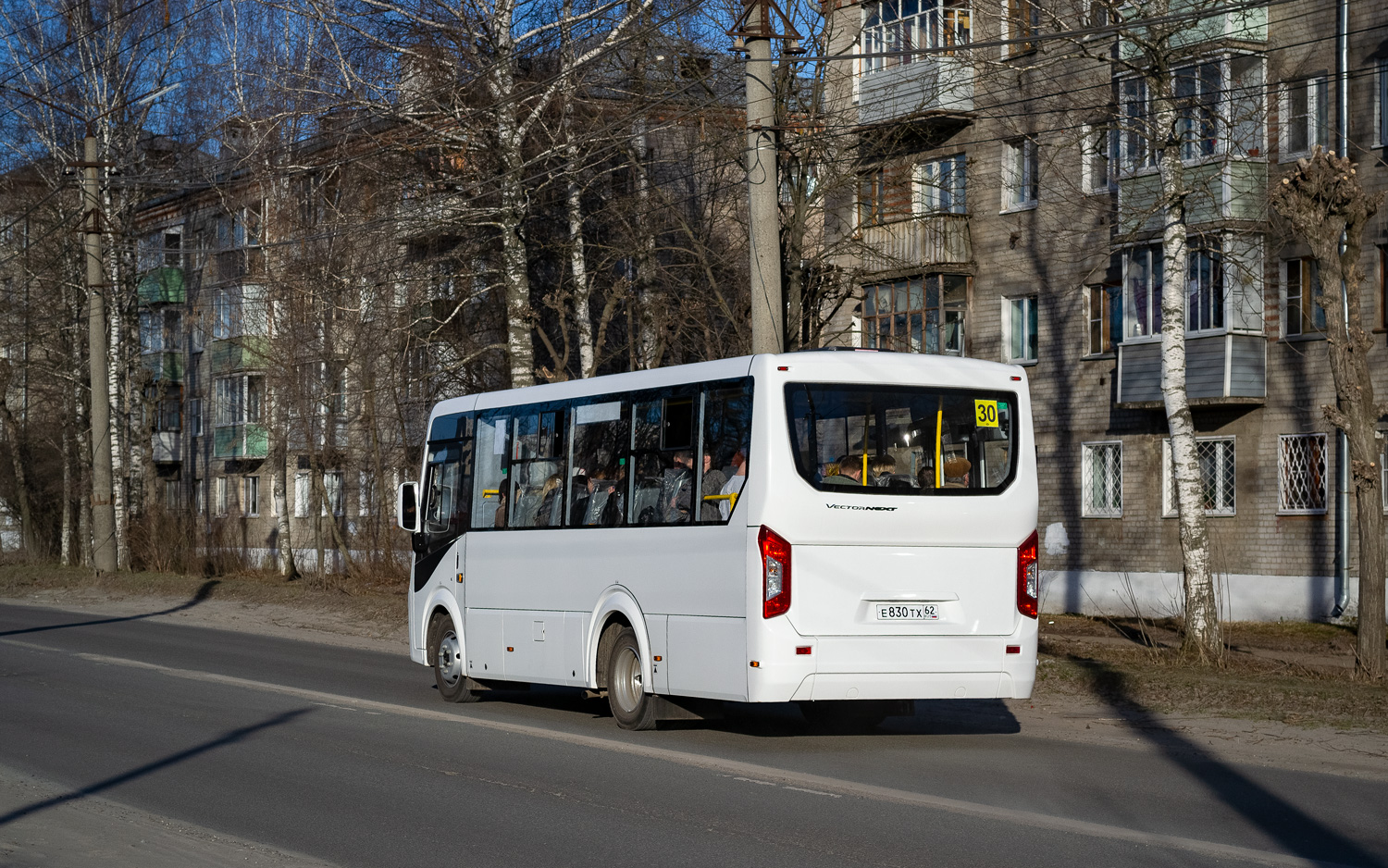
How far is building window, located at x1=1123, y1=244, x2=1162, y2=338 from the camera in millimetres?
28906

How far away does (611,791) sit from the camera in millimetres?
9641

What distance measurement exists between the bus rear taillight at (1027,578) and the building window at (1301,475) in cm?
1637

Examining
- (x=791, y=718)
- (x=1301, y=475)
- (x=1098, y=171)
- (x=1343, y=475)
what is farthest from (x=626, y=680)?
(x=1098, y=171)

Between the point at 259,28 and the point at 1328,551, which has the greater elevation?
the point at 259,28

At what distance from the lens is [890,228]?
32.7 meters

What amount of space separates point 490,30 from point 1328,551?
16687 mm

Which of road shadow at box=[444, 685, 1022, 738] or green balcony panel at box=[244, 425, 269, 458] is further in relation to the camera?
green balcony panel at box=[244, 425, 269, 458]

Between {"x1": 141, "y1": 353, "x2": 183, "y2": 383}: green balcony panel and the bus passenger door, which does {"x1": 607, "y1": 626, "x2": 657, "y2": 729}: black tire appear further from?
{"x1": 141, "y1": 353, "x2": 183, "y2": 383}: green balcony panel

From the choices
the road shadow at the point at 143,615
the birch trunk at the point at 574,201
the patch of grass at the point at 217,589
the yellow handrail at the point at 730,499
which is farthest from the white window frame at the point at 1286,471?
the road shadow at the point at 143,615

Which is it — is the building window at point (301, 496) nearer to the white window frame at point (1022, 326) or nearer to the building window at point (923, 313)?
the building window at point (923, 313)

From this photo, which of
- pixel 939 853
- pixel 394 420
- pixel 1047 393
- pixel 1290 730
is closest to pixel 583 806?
pixel 939 853

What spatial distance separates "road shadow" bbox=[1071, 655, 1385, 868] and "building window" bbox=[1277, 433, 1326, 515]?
43.8ft

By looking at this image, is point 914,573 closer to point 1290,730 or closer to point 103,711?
point 1290,730

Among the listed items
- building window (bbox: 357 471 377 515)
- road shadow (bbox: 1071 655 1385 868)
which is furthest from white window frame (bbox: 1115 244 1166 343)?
building window (bbox: 357 471 377 515)
